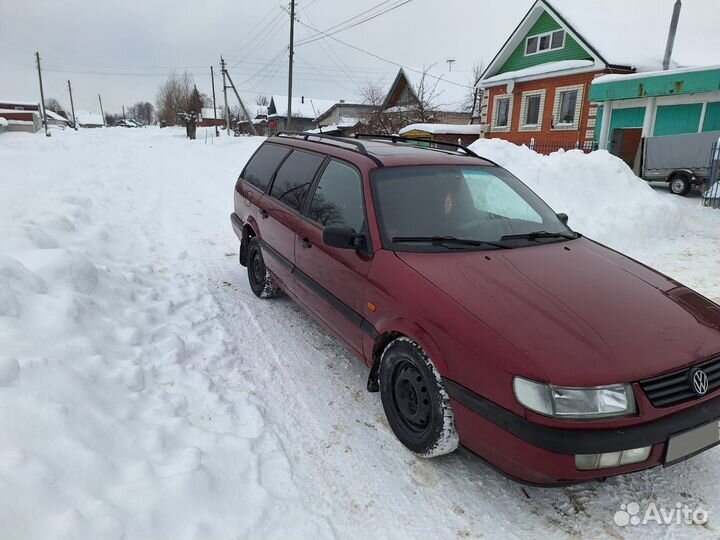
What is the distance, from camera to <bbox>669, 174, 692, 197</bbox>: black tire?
1432 centimetres

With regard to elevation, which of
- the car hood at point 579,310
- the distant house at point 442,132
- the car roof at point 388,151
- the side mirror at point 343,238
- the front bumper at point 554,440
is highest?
the distant house at point 442,132

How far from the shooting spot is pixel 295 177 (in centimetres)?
452

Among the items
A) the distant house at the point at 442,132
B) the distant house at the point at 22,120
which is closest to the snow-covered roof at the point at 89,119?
the distant house at the point at 22,120

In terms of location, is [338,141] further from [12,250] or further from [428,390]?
[12,250]

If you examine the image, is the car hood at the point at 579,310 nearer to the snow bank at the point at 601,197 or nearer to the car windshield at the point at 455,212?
the car windshield at the point at 455,212

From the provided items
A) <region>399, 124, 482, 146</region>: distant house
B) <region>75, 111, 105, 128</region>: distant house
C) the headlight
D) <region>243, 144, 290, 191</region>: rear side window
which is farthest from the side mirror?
<region>75, 111, 105, 128</region>: distant house

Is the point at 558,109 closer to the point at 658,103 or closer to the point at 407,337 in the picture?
the point at 658,103

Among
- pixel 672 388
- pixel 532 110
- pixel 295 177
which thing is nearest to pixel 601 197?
pixel 295 177

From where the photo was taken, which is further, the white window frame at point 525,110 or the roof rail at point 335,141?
the white window frame at point 525,110

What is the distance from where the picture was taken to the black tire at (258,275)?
16.7 ft

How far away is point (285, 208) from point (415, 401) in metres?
2.38

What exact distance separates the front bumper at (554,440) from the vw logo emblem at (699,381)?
0.06 m

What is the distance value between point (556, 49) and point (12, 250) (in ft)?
77.9

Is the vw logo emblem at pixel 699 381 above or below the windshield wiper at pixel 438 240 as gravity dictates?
below
